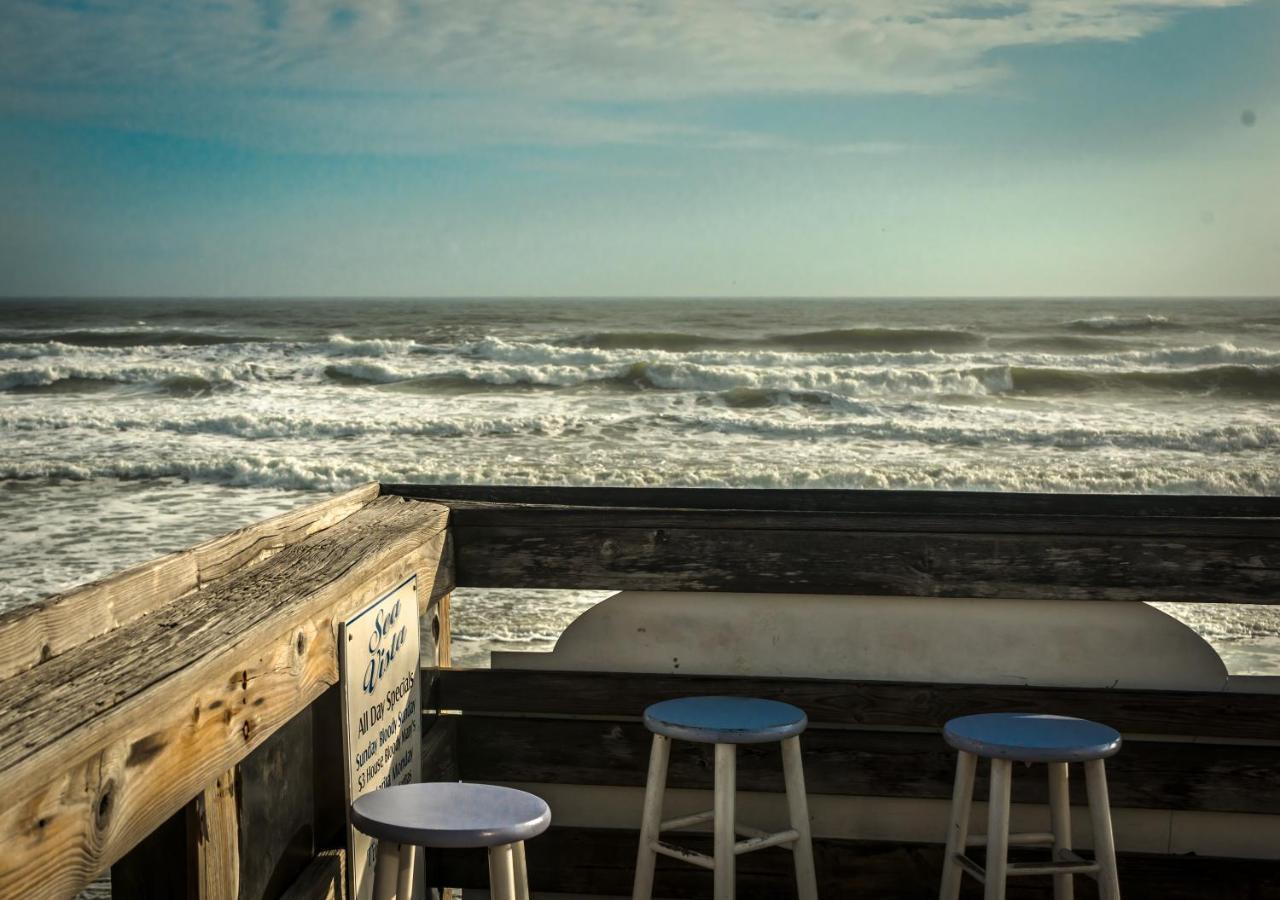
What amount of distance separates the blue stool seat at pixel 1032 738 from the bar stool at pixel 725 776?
0.97 feet

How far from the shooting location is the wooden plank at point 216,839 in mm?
1543

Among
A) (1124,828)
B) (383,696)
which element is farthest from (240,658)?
(1124,828)

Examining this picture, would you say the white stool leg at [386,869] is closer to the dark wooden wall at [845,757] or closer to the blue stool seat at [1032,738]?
the dark wooden wall at [845,757]

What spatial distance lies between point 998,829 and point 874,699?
50 cm

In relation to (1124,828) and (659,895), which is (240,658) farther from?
(1124,828)

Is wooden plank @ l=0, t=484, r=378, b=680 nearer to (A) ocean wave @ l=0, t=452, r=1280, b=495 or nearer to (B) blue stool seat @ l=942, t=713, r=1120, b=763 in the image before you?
(B) blue stool seat @ l=942, t=713, r=1120, b=763

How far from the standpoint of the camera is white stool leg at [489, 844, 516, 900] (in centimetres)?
167

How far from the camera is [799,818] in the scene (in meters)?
2.25

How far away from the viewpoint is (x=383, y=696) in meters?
2.15

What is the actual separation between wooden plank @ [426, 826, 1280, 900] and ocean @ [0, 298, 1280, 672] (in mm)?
3158

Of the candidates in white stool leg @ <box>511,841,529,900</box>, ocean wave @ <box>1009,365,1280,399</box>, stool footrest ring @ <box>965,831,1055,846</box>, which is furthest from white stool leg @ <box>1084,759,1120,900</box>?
ocean wave @ <box>1009,365,1280,399</box>

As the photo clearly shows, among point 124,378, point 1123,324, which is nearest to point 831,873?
point 124,378

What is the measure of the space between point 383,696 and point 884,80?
128 ft

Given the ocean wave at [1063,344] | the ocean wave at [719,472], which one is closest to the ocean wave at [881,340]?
the ocean wave at [1063,344]
